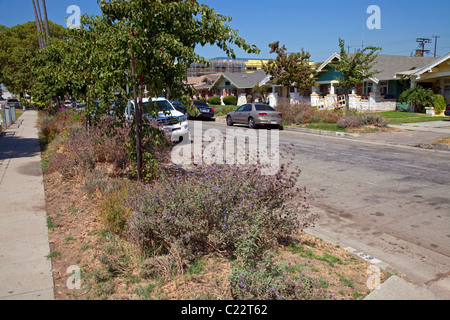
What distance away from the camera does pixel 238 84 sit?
145 ft

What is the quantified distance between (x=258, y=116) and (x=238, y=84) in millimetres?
24247

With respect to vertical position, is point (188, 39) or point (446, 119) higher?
point (188, 39)

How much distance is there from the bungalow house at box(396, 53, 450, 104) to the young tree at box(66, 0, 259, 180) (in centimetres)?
2519

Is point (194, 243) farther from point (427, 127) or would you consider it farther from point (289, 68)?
point (289, 68)

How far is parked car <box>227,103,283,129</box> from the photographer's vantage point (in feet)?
67.8

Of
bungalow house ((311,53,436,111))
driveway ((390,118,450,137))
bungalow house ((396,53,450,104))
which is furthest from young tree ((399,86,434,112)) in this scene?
driveway ((390,118,450,137))

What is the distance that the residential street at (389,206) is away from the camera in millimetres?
4805

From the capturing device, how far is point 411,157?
11.9 meters

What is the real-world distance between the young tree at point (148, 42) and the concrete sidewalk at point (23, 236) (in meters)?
2.27

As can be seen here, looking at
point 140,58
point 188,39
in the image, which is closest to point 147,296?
point 140,58

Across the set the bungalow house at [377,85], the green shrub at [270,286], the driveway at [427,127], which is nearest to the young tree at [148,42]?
the green shrub at [270,286]

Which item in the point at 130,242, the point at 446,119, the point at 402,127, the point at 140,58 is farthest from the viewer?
the point at 446,119

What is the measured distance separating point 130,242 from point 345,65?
65.0 ft
